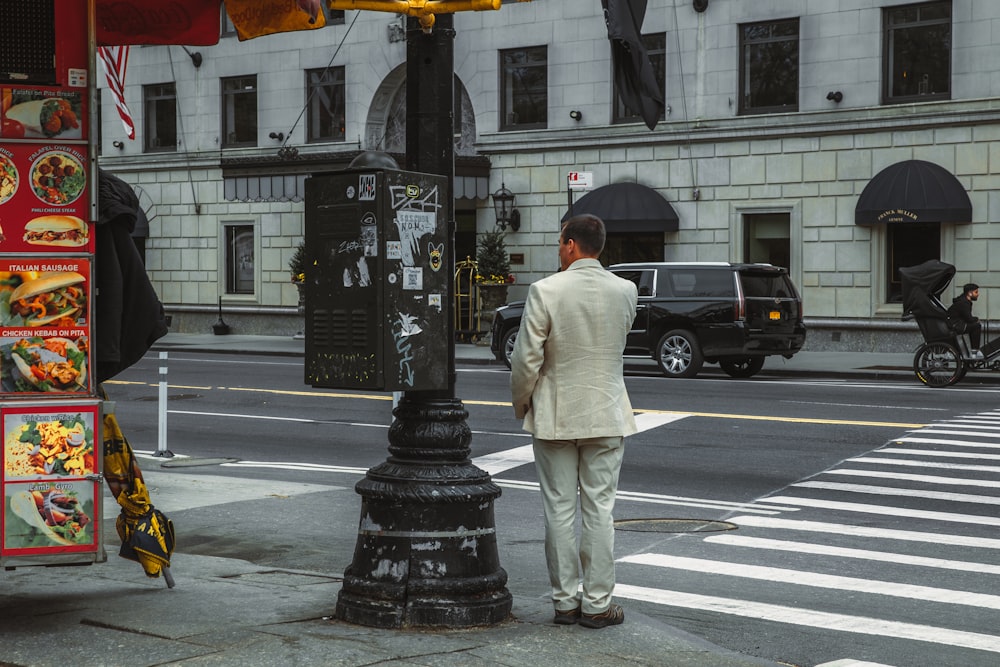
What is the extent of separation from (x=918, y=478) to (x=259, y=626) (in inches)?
283

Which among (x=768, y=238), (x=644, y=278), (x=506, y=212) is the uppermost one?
(x=506, y=212)

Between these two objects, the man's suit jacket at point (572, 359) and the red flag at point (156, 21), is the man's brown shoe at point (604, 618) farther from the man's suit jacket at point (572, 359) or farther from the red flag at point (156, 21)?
the red flag at point (156, 21)

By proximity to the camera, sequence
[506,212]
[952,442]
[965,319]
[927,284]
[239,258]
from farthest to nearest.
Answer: [239,258] < [506,212] < [927,284] < [965,319] < [952,442]

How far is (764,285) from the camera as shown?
74.4 ft

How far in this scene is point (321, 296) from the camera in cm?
609

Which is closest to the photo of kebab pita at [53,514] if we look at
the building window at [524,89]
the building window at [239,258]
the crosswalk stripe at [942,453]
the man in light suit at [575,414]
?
the man in light suit at [575,414]

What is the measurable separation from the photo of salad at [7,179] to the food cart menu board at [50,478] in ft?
3.05

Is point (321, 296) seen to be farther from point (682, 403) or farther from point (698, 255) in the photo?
point (698, 255)

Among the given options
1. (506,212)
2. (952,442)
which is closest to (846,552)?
(952,442)

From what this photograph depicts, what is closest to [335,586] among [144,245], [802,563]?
[802,563]

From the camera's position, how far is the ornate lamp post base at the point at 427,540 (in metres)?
6.00

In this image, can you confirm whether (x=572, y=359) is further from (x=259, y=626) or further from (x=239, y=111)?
(x=239, y=111)

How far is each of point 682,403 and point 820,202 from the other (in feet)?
39.5

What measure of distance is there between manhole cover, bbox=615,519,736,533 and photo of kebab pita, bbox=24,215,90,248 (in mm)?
4553
